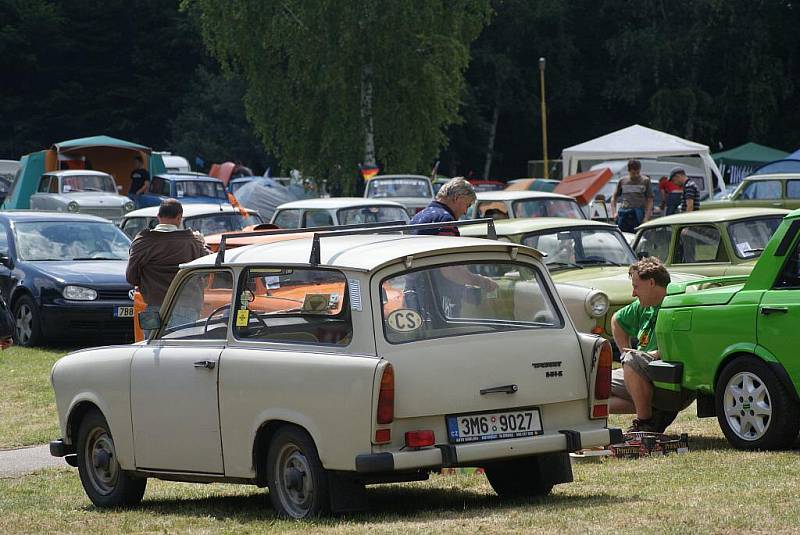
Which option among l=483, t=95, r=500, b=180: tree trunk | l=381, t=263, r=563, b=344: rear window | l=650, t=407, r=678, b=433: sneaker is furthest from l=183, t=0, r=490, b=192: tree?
l=381, t=263, r=563, b=344: rear window

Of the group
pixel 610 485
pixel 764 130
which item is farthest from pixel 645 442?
pixel 764 130

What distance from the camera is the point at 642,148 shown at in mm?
34938

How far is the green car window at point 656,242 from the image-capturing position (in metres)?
16.3

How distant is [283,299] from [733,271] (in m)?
8.36

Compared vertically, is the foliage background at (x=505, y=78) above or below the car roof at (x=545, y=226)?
above

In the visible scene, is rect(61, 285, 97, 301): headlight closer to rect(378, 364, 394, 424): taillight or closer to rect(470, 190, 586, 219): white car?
rect(470, 190, 586, 219): white car

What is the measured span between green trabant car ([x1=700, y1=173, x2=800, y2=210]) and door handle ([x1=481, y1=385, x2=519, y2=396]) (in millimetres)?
19097

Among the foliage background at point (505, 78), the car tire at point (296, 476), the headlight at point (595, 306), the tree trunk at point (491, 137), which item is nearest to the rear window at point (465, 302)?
the car tire at point (296, 476)

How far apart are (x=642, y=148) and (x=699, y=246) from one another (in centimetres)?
1945

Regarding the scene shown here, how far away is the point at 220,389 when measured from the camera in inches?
311

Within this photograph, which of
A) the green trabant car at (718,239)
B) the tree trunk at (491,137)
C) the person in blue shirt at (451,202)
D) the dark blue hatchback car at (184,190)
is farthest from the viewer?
the tree trunk at (491,137)

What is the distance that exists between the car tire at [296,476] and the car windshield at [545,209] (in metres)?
14.3

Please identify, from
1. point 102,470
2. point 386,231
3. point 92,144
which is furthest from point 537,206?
point 92,144

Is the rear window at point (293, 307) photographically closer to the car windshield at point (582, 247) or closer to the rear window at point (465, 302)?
the rear window at point (465, 302)
